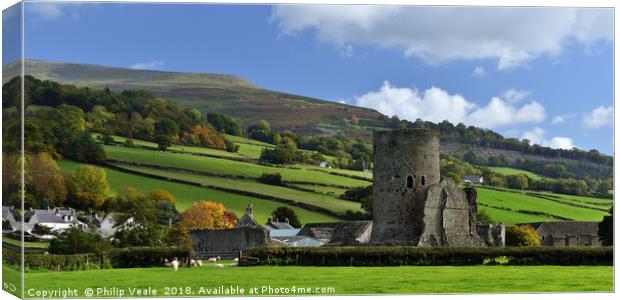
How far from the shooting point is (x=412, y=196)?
3481 centimetres

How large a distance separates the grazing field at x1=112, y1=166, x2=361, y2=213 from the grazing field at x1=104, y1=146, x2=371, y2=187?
1.68 feet

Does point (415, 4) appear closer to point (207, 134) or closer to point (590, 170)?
point (590, 170)

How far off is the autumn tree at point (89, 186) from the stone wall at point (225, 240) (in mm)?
15461

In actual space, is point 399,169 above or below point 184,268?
above

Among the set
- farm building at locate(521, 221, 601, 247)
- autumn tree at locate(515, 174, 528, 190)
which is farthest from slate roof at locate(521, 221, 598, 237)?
autumn tree at locate(515, 174, 528, 190)

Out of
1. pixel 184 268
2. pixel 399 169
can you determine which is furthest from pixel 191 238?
pixel 184 268

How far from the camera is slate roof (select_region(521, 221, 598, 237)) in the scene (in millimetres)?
58688

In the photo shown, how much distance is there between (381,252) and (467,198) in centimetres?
810

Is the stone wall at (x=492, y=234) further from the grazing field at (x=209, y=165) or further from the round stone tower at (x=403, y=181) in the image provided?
the grazing field at (x=209, y=165)

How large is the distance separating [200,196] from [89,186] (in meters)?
7.09

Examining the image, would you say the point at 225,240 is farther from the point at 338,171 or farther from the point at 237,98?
the point at 338,171

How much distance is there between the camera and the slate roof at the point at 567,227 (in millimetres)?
58688

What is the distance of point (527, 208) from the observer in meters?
65.2

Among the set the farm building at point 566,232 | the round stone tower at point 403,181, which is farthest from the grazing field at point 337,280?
the farm building at point 566,232
